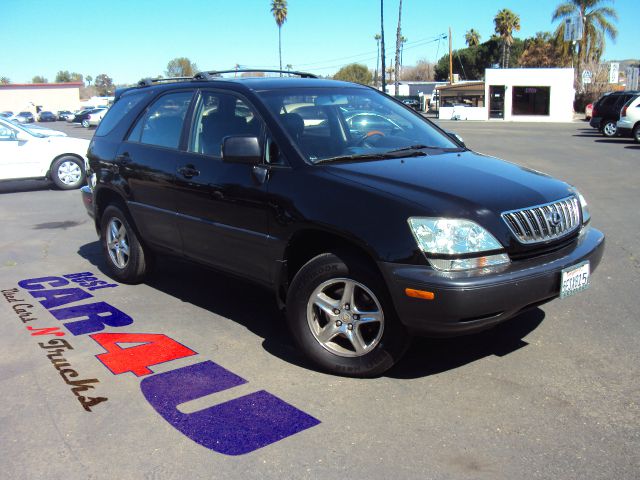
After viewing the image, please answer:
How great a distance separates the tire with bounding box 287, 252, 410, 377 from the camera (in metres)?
3.61

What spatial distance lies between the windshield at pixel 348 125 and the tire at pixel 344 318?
81cm

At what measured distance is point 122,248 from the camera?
5.94 m

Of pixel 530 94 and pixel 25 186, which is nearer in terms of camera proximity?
pixel 25 186

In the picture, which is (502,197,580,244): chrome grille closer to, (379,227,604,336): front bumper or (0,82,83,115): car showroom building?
(379,227,604,336): front bumper

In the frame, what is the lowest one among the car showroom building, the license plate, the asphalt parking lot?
the asphalt parking lot

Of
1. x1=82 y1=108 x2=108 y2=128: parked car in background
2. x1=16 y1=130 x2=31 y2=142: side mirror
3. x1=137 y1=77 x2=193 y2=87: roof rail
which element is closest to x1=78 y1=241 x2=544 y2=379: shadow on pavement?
x1=137 y1=77 x2=193 y2=87: roof rail

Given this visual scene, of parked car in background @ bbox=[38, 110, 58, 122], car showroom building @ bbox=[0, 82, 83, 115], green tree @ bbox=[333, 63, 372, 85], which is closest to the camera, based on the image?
parked car in background @ bbox=[38, 110, 58, 122]

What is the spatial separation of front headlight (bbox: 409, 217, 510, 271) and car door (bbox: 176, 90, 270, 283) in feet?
3.94

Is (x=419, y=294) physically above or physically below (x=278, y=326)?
above

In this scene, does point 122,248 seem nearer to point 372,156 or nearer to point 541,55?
point 372,156

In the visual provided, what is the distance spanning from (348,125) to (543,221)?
1.70 m

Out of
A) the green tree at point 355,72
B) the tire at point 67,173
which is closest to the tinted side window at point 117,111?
the tire at point 67,173

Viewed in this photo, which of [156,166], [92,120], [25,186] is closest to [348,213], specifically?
[156,166]

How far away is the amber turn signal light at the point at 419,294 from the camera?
10.8ft
